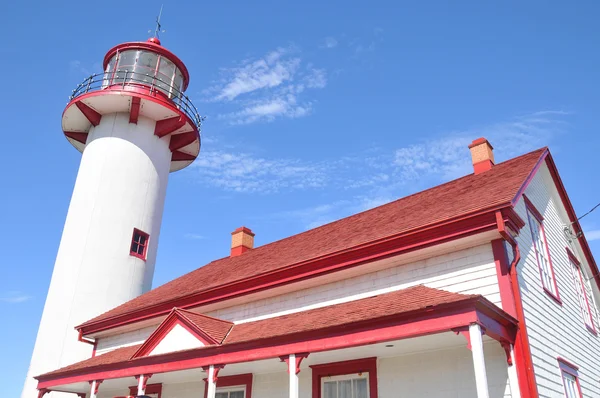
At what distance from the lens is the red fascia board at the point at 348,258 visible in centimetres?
889

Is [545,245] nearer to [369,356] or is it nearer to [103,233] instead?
[369,356]

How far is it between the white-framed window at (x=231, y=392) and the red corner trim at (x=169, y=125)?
500 inches

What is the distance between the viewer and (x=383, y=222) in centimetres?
1226

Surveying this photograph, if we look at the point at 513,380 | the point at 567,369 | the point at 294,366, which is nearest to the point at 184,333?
the point at 294,366

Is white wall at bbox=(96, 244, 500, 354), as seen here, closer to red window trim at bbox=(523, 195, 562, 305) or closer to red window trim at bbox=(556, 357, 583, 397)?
red window trim at bbox=(523, 195, 562, 305)

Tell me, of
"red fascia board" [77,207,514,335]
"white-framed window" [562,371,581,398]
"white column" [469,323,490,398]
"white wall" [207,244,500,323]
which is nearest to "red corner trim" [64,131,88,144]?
"red fascia board" [77,207,514,335]

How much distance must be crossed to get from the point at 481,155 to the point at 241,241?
9.58 m

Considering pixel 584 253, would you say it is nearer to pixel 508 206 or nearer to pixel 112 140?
pixel 508 206

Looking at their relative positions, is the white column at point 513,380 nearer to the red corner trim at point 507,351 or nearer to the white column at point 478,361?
the red corner trim at point 507,351

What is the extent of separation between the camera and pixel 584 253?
15.2m

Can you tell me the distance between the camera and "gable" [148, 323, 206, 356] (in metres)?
11.1

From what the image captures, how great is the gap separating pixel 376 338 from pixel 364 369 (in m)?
1.86

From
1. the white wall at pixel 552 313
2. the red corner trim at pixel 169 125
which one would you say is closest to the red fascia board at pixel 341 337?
the white wall at pixel 552 313

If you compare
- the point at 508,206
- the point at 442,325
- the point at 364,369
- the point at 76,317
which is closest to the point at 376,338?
the point at 442,325
